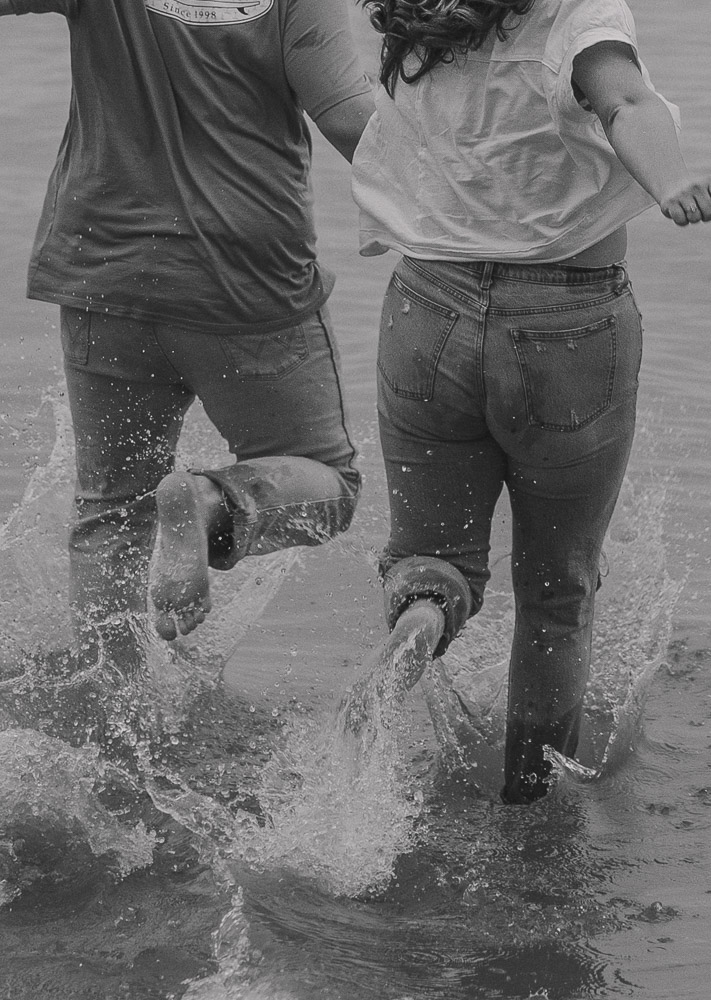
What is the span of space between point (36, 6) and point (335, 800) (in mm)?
1690

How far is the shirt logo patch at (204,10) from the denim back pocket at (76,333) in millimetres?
629

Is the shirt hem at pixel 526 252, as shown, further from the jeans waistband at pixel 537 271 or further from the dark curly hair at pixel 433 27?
the dark curly hair at pixel 433 27

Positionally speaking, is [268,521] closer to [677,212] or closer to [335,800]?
[335,800]

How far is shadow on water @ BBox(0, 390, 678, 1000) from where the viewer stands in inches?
101

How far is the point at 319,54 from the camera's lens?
9.30 ft

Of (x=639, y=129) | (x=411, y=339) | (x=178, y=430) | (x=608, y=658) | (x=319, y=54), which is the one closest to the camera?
(x=639, y=129)

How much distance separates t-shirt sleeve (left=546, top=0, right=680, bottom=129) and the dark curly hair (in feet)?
0.26

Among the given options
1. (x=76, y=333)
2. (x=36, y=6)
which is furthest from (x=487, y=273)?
(x=36, y=6)

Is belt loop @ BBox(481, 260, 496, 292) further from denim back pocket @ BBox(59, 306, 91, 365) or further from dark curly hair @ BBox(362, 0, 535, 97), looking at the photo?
denim back pocket @ BBox(59, 306, 91, 365)

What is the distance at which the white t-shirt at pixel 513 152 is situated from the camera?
2.25 m

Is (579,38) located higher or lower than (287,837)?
higher

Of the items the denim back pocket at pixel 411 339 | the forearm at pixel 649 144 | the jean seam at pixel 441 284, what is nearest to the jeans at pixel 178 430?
the denim back pocket at pixel 411 339

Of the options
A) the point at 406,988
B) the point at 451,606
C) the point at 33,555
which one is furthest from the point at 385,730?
the point at 33,555

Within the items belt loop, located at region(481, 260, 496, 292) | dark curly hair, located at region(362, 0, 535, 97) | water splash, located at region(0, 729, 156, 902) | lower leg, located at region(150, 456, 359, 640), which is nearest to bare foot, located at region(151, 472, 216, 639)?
lower leg, located at region(150, 456, 359, 640)
